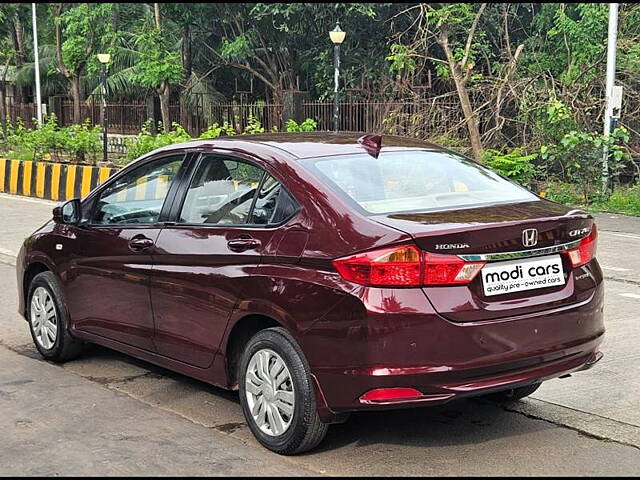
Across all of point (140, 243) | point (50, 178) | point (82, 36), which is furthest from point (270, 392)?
point (82, 36)

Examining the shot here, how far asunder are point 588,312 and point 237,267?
70.5 inches

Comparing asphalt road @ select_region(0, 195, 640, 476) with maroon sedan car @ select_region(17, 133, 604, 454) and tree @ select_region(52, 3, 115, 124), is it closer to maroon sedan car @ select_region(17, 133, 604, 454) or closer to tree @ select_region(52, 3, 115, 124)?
maroon sedan car @ select_region(17, 133, 604, 454)

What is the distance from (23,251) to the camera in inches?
274

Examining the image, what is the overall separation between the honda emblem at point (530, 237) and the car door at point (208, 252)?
4.03 ft

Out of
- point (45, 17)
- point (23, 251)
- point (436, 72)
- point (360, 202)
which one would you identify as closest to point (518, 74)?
point (436, 72)

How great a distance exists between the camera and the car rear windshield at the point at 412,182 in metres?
4.79

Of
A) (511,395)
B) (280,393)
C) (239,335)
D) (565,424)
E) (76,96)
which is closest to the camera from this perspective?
(280,393)

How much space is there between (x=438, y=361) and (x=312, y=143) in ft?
5.44

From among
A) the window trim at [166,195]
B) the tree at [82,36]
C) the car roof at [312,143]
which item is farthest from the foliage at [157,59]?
the car roof at [312,143]

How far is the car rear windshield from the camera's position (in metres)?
4.79

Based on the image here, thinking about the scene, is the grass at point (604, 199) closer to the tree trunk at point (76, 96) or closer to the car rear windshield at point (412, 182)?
the car rear windshield at point (412, 182)

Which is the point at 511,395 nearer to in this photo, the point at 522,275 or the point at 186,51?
the point at 522,275

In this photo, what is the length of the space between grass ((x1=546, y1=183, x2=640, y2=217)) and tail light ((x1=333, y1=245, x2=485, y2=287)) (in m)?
11.7

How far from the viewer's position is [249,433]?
16.6 ft
